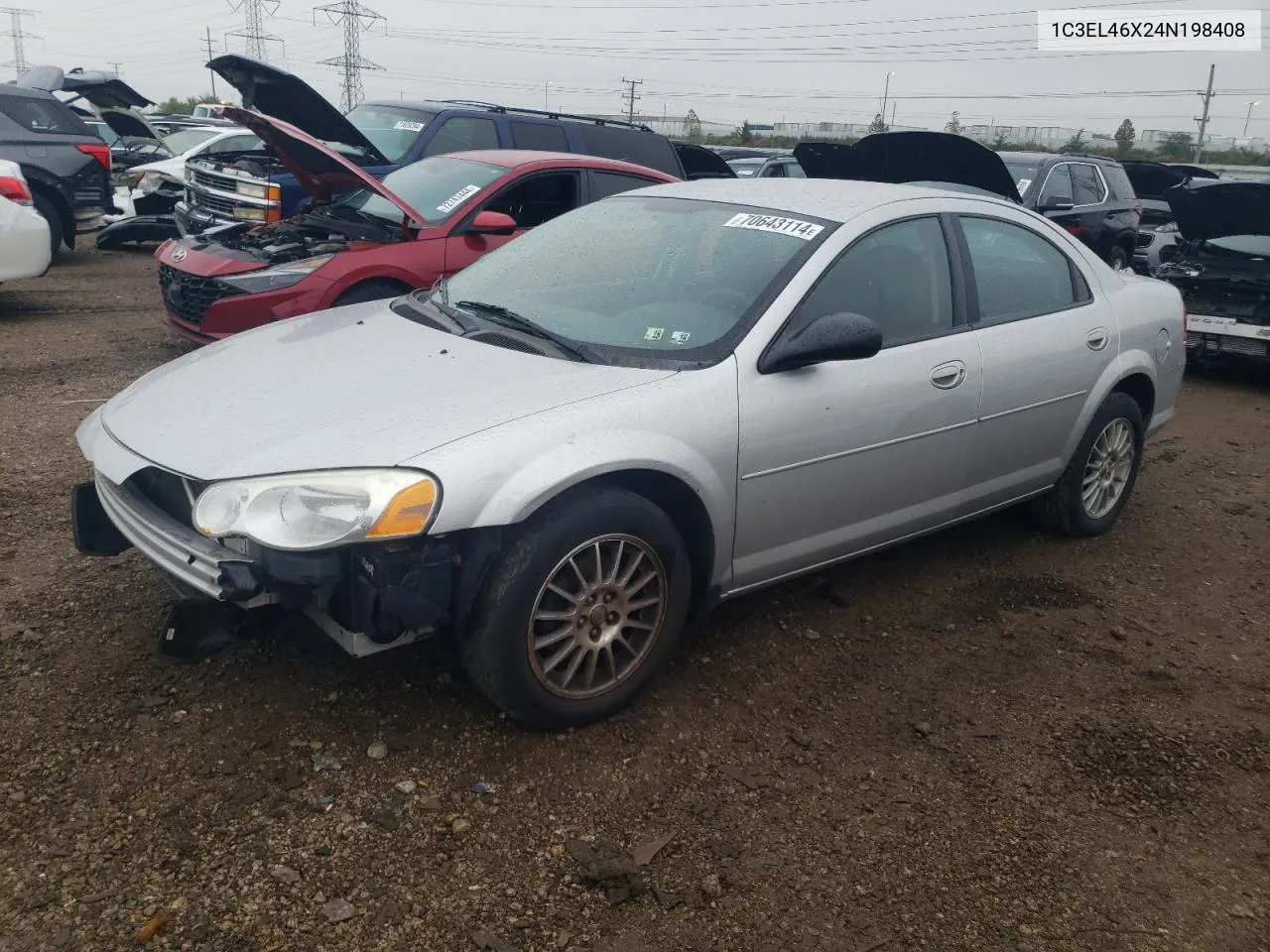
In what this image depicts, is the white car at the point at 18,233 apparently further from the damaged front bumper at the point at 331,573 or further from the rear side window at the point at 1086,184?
the rear side window at the point at 1086,184

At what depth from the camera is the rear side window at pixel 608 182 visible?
7045 mm

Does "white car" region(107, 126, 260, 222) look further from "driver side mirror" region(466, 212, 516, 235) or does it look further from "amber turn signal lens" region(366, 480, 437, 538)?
"amber turn signal lens" region(366, 480, 437, 538)

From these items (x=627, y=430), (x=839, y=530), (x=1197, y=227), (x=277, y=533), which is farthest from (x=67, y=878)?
(x=1197, y=227)

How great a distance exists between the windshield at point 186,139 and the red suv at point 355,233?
9.57 meters

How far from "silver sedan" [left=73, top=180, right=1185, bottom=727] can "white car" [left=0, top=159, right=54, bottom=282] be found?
5.48 meters

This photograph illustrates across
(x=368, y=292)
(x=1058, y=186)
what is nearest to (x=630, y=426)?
(x=368, y=292)

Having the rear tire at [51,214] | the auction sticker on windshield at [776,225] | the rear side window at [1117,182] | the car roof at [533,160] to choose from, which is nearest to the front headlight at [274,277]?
the car roof at [533,160]

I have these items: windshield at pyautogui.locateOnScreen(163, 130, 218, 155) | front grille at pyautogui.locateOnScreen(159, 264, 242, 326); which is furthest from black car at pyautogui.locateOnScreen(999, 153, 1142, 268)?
windshield at pyautogui.locateOnScreen(163, 130, 218, 155)

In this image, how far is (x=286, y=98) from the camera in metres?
7.05

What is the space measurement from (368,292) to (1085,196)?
28.1 feet

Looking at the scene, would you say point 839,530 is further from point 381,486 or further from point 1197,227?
point 1197,227

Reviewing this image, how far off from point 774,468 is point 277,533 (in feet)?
5.03

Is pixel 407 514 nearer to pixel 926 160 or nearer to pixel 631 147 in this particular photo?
pixel 926 160

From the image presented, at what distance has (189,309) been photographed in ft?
20.6
